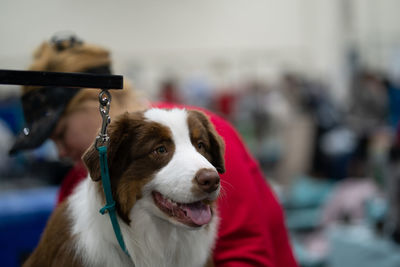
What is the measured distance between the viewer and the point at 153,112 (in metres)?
1.26

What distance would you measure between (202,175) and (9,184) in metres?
6.23

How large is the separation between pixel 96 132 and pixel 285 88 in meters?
9.69

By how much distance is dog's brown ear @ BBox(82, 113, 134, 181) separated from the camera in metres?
1.14

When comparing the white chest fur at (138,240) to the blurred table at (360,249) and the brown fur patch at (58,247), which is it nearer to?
the brown fur patch at (58,247)

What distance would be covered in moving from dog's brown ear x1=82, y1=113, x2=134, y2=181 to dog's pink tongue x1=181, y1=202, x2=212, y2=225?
0.77 feet

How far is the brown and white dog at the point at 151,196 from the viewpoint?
1155mm

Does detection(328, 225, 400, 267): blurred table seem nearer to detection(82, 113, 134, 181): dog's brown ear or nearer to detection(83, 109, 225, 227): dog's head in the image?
detection(83, 109, 225, 227): dog's head

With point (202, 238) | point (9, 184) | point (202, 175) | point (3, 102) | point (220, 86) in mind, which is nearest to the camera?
point (202, 175)

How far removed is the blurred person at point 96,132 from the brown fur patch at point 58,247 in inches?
11.2

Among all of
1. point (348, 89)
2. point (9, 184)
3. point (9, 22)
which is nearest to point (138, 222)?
point (9, 184)

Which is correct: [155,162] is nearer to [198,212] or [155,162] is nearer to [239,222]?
[198,212]

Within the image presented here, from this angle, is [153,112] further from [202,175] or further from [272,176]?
[272,176]

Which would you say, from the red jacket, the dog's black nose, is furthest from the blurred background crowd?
the dog's black nose

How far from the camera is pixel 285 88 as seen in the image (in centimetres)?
1080
